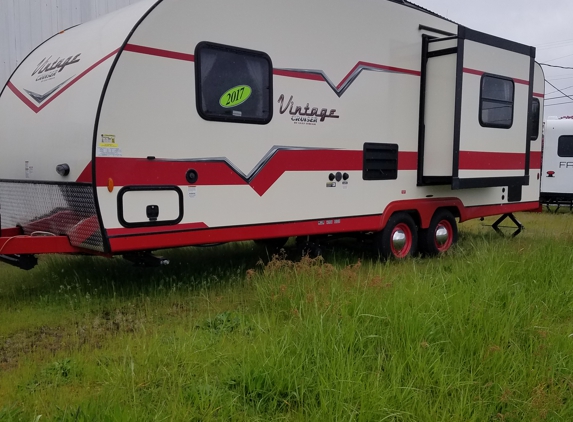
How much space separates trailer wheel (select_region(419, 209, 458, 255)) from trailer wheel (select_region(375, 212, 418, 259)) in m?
0.20

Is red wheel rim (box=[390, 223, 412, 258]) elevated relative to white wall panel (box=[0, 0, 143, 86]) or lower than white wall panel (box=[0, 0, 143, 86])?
lower

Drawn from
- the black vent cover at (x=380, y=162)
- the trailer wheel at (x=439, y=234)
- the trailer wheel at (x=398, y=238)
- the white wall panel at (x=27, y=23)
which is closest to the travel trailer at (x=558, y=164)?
the trailer wheel at (x=439, y=234)

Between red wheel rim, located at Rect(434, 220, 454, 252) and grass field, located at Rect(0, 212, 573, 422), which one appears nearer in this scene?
grass field, located at Rect(0, 212, 573, 422)

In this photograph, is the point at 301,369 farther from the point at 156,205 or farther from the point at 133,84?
the point at 133,84

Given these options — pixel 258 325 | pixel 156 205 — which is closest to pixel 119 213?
pixel 156 205

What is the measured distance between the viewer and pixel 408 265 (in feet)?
22.1

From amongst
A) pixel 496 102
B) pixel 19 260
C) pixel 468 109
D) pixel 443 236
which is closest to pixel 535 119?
pixel 496 102

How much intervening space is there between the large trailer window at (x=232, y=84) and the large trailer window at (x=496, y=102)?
11.9 feet

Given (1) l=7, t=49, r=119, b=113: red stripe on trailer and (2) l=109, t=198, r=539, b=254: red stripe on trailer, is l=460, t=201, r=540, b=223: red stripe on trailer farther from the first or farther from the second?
(1) l=7, t=49, r=119, b=113: red stripe on trailer

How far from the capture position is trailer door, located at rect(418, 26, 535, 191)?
7.14 m

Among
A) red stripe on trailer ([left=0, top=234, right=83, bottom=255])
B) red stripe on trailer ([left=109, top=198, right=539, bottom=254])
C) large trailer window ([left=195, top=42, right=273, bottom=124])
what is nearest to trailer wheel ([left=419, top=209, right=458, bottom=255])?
red stripe on trailer ([left=109, top=198, right=539, bottom=254])

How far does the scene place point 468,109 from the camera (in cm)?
729

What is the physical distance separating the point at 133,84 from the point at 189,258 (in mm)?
2961

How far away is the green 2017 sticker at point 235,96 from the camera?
16.9 feet
